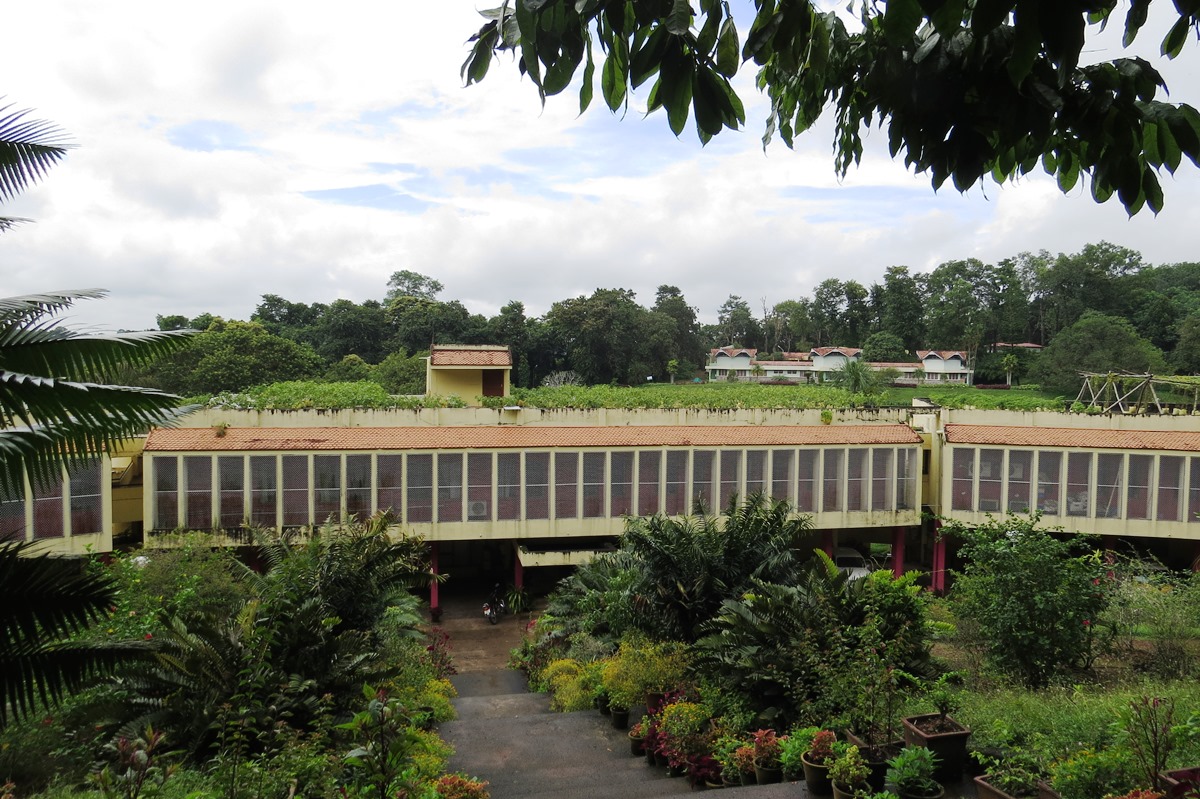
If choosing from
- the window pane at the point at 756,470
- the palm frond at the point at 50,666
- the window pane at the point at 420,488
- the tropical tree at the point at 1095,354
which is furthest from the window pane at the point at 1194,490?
the tropical tree at the point at 1095,354

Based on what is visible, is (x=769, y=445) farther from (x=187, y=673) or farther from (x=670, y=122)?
(x=670, y=122)

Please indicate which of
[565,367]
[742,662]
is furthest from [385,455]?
[565,367]

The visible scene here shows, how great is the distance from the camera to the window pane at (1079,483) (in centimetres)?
1906

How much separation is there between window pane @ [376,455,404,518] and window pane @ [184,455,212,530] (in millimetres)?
3245

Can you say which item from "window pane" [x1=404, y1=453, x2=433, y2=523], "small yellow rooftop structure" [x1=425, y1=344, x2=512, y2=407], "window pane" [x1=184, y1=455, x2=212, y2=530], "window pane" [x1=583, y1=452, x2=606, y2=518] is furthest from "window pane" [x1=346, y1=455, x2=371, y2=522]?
"small yellow rooftop structure" [x1=425, y1=344, x2=512, y2=407]

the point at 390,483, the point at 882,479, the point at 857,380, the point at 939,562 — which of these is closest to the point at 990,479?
the point at 939,562

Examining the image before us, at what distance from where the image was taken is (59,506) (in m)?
15.4

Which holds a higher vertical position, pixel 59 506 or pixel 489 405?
pixel 489 405

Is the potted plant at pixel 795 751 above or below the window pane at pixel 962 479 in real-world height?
below

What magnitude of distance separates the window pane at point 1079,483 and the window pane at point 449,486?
13.8 meters

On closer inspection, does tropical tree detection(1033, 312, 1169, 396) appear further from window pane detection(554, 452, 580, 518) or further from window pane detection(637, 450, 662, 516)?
window pane detection(554, 452, 580, 518)

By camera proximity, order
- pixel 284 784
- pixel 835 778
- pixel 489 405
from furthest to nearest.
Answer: pixel 489 405
pixel 835 778
pixel 284 784

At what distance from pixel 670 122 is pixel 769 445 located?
56.9ft

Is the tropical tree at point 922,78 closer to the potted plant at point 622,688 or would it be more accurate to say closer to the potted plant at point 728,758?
the potted plant at point 728,758
